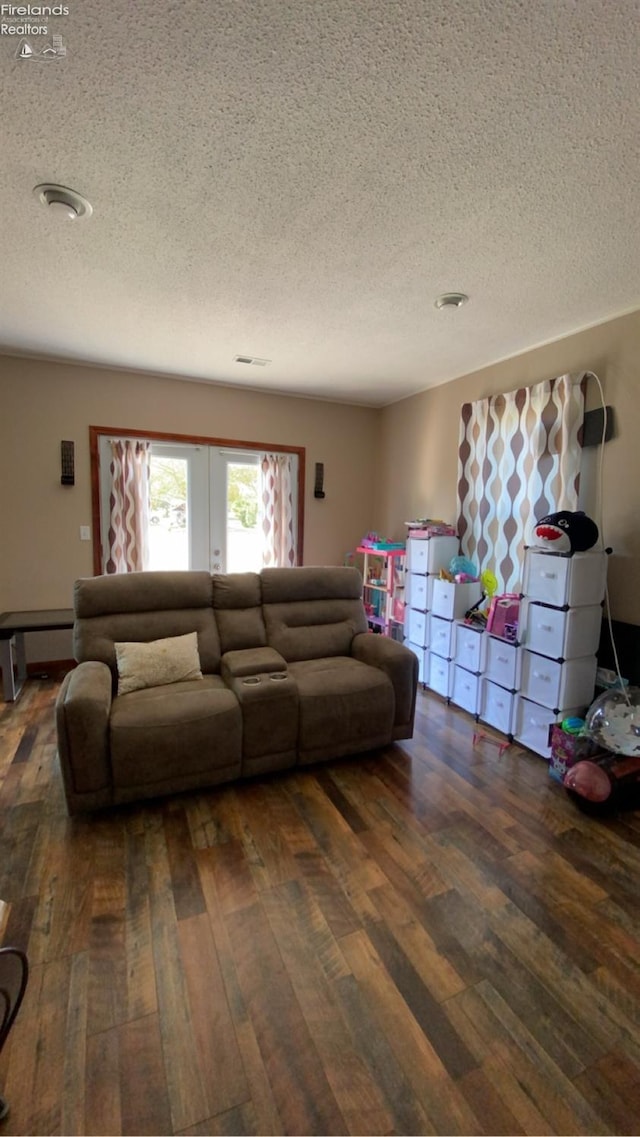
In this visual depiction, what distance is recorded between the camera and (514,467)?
3.16 meters

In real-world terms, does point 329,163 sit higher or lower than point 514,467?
higher

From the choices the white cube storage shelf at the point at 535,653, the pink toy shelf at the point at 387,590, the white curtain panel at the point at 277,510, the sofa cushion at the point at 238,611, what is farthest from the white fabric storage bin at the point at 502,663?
the white curtain panel at the point at 277,510

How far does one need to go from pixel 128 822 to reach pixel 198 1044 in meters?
1.02

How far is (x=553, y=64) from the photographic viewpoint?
115 cm

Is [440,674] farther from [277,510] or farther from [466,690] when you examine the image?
[277,510]

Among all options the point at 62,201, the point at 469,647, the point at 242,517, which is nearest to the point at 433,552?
the point at 469,647

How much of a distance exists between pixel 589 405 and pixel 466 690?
202 centimetres

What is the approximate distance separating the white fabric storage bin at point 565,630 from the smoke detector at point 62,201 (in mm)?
2874

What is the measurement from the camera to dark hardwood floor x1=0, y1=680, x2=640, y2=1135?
1.07 m

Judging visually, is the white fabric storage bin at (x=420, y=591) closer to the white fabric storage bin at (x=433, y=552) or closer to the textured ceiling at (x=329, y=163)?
the white fabric storage bin at (x=433, y=552)

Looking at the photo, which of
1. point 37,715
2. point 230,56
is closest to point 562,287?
point 230,56

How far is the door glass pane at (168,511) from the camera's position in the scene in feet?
13.2

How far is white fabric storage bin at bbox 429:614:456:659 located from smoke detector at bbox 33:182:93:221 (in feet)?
10.1

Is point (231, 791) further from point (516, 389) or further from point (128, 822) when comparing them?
point (516, 389)
